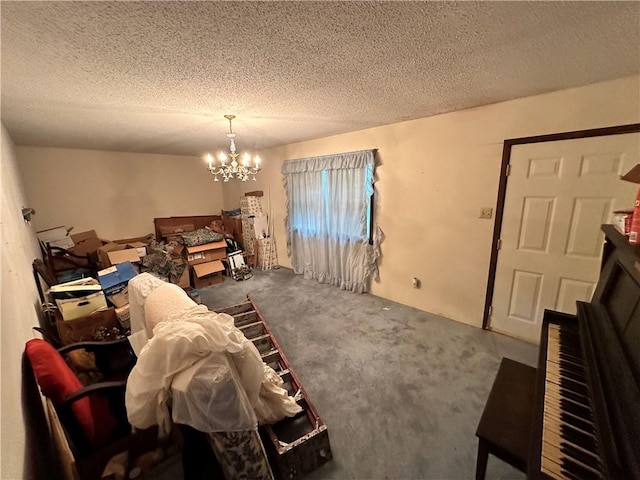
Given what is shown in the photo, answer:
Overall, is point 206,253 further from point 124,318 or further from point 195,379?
point 195,379

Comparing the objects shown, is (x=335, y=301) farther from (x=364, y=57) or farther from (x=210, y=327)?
(x=364, y=57)

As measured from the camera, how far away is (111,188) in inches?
161

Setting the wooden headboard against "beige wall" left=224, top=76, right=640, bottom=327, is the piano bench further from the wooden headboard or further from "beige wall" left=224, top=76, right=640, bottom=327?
the wooden headboard

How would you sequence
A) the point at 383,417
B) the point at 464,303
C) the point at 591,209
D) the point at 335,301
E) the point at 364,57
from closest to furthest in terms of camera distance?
the point at 364,57, the point at 383,417, the point at 591,209, the point at 464,303, the point at 335,301

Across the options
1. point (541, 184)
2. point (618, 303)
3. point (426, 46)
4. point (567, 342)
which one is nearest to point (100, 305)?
point (426, 46)

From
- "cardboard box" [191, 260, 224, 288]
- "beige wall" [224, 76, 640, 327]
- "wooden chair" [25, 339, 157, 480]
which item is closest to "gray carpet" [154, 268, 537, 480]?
"wooden chair" [25, 339, 157, 480]

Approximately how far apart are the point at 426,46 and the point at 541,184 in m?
1.60

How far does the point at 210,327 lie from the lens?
0.94 metres

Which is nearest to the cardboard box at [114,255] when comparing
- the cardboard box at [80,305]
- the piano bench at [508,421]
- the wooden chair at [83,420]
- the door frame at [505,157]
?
the cardboard box at [80,305]

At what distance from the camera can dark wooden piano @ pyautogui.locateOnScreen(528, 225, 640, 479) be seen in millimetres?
669

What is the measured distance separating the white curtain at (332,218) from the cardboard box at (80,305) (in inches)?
100

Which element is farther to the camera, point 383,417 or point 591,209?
point 591,209

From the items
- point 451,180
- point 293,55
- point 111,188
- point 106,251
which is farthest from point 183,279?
point 451,180

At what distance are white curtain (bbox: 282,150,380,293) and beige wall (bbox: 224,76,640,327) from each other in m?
0.18
